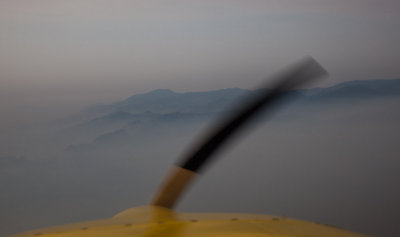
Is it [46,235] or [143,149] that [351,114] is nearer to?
[143,149]

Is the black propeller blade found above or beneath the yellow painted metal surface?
above

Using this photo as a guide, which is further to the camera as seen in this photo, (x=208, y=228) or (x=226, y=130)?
(x=226, y=130)

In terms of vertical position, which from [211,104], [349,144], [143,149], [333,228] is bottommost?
[333,228]

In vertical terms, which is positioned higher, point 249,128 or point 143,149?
point 143,149

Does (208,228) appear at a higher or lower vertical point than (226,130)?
lower

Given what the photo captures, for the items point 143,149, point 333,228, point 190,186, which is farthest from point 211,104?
point 333,228

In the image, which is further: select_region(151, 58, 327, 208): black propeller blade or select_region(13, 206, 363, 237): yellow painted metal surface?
select_region(151, 58, 327, 208): black propeller blade

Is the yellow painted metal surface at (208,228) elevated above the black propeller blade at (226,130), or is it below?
below

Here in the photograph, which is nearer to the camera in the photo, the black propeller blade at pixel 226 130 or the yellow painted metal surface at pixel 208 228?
the yellow painted metal surface at pixel 208 228
